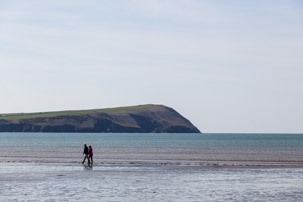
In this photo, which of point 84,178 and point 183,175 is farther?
point 183,175

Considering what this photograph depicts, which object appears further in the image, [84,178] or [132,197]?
[84,178]

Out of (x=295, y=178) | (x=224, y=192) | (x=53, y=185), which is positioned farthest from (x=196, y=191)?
(x=295, y=178)

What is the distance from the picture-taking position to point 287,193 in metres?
27.4

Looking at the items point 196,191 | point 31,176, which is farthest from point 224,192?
point 31,176

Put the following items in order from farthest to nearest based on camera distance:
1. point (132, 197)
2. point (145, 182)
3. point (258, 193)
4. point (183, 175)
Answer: point (183, 175), point (145, 182), point (258, 193), point (132, 197)

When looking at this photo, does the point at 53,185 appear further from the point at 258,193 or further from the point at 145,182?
the point at 258,193

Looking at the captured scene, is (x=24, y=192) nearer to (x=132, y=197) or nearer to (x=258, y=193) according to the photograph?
(x=132, y=197)

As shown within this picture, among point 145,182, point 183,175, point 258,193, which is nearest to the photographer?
point 258,193

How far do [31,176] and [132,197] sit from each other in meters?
12.4

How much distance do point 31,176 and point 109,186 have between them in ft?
27.2

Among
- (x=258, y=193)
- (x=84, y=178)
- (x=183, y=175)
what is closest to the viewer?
(x=258, y=193)

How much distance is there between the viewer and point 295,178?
35.8 m

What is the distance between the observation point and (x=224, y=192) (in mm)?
27453

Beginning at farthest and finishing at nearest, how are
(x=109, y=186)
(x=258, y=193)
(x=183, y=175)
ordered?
(x=183, y=175), (x=109, y=186), (x=258, y=193)
